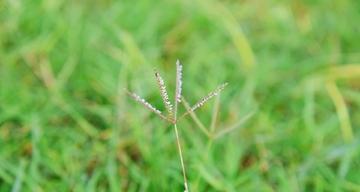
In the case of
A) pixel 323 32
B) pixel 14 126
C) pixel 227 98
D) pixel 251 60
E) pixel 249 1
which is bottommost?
pixel 14 126

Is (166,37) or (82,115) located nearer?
(82,115)

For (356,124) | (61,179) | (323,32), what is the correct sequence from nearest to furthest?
1. (61,179)
2. (356,124)
3. (323,32)

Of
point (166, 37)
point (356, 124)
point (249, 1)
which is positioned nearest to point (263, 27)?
point (249, 1)

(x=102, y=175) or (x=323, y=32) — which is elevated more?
(x=323, y=32)

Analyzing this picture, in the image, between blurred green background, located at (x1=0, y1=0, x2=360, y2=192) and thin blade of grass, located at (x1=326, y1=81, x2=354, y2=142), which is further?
thin blade of grass, located at (x1=326, y1=81, x2=354, y2=142)

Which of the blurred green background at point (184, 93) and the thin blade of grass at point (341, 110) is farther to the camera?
the thin blade of grass at point (341, 110)

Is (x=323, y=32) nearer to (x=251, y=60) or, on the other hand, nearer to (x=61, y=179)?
(x=251, y=60)

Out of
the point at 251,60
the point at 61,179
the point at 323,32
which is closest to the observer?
the point at 61,179
